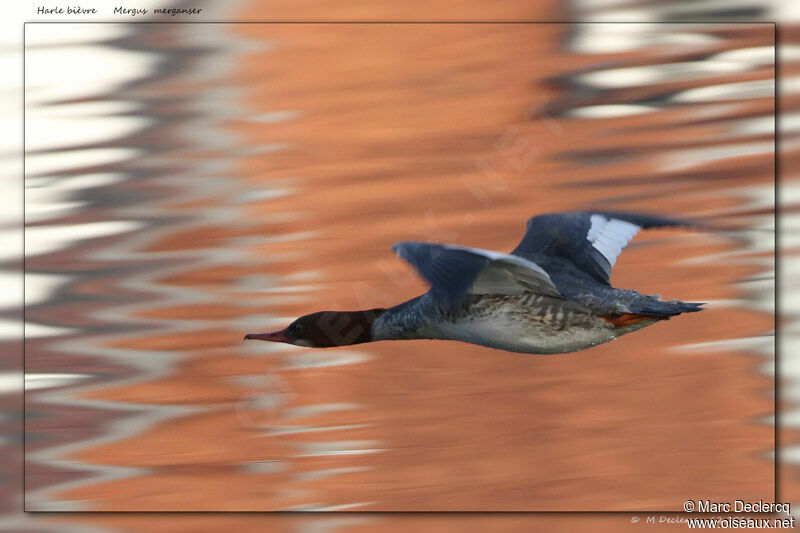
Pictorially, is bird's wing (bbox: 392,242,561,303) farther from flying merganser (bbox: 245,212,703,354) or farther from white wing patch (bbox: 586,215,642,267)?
white wing patch (bbox: 586,215,642,267)

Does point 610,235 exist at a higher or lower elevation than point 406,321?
higher

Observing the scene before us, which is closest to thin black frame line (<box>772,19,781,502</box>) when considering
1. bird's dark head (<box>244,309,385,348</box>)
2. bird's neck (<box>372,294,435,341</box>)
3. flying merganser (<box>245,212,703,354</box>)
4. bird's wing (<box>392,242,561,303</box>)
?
flying merganser (<box>245,212,703,354</box>)

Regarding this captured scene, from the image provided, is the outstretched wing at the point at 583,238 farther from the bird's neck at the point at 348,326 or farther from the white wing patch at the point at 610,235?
the bird's neck at the point at 348,326

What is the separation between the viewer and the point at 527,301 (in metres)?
3.22

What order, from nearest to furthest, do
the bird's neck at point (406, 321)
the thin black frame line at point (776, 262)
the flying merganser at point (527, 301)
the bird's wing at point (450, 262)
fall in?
the bird's wing at point (450, 262) < the flying merganser at point (527, 301) < the bird's neck at point (406, 321) < the thin black frame line at point (776, 262)

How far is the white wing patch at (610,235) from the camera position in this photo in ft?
11.4

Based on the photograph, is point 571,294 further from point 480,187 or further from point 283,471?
point 283,471

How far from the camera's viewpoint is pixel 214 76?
358 centimetres

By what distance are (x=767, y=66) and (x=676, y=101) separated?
31cm

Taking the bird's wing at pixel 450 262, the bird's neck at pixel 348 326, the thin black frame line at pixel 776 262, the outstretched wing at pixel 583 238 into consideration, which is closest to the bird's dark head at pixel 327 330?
the bird's neck at pixel 348 326

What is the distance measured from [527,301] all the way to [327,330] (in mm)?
694

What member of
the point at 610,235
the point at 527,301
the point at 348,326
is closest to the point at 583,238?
the point at 610,235

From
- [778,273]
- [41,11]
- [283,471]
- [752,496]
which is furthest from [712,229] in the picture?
[41,11]

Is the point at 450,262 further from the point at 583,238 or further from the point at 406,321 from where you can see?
the point at 583,238
